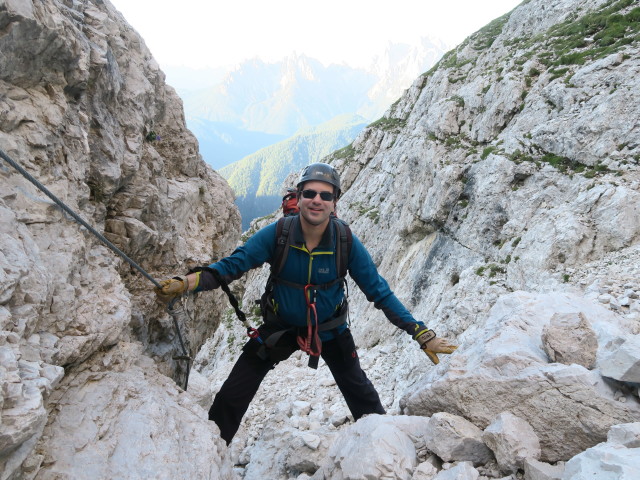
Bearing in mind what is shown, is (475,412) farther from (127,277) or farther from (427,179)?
(427,179)

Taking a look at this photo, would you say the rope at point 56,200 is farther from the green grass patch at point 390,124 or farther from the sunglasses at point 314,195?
the green grass patch at point 390,124

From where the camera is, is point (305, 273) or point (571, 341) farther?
point (305, 273)

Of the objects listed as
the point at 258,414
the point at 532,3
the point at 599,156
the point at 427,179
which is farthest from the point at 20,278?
the point at 532,3

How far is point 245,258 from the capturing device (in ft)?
18.9

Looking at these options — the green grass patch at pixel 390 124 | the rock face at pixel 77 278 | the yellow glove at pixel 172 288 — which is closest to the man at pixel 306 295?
the yellow glove at pixel 172 288

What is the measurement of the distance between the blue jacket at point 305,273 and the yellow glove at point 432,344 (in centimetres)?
16

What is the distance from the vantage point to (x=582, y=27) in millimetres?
22719

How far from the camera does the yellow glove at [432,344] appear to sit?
5.34 meters

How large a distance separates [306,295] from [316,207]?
141 centimetres

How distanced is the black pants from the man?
2 centimetres

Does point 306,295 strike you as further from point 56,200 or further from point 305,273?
point 56,200

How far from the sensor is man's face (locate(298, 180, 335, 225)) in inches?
218

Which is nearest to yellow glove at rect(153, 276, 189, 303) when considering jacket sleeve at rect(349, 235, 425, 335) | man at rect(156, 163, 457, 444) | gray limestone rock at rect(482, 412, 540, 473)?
man at rect(156, 163, 457, 444)

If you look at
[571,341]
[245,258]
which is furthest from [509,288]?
[245,258]
